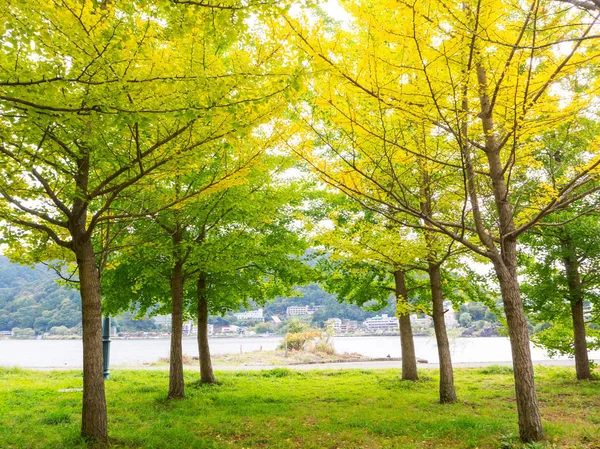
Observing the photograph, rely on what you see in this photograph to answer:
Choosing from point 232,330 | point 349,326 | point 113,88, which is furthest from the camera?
point 232,330

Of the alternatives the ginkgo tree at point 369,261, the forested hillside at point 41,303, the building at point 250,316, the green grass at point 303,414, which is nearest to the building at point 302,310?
the forested hillside at point 41,303

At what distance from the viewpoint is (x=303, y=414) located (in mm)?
7137

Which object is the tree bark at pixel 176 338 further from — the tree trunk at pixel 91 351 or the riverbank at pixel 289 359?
the riverbank at pixel 289 359

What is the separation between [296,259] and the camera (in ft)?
34.1

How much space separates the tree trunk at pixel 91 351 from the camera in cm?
528

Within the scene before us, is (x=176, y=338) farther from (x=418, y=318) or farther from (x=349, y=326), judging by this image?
(x=349, y=326)

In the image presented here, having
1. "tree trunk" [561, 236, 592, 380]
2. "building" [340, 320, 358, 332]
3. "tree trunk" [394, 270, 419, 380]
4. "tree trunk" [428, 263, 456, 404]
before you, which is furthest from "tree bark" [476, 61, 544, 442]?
"building" [340, 320, 358, 332]

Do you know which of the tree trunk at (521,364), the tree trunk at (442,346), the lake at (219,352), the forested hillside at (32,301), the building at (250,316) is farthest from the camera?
the building at (250,316)

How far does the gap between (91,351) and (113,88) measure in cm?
381

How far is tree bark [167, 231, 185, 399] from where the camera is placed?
8.52 meters

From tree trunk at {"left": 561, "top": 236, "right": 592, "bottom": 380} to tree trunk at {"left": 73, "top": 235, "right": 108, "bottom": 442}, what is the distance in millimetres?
10393

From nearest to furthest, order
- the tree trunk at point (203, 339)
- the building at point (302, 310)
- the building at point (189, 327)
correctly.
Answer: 1. the tree trunk at point (203, 339)
2. the building at point (189, 327)
3. the building at point (302, 310)

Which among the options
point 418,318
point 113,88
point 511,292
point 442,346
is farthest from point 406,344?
point 113,88

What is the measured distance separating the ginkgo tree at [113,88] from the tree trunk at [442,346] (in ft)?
18.8
